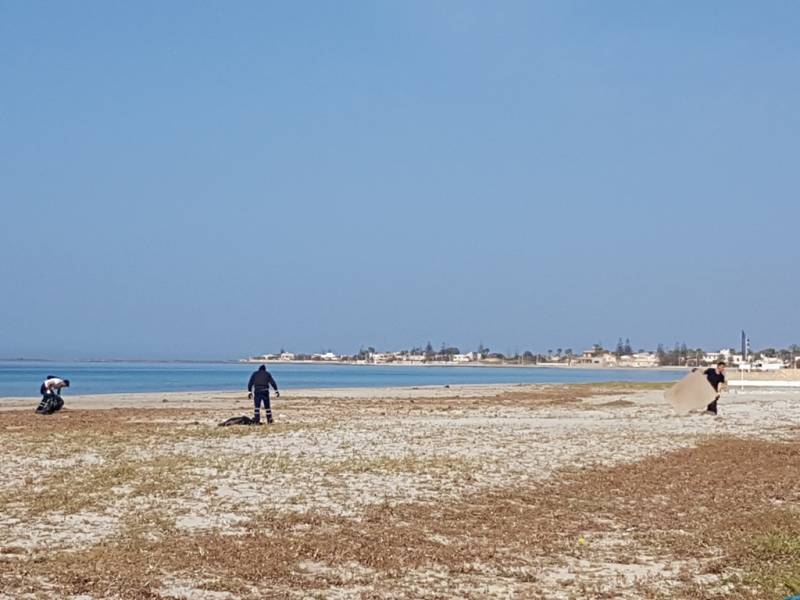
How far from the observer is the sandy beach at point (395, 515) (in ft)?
30.6

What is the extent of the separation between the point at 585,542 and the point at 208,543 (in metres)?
4.06

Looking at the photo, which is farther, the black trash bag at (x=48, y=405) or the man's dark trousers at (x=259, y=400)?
the black trash bag at (x=48, y=405)

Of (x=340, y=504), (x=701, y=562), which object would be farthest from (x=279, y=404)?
(x=701, y=562)

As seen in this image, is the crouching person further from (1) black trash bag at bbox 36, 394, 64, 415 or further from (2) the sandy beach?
(2) the sandy beach

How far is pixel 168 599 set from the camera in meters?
8.46

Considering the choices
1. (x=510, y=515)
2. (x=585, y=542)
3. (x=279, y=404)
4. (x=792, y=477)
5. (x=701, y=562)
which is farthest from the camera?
(x=279, y=404)

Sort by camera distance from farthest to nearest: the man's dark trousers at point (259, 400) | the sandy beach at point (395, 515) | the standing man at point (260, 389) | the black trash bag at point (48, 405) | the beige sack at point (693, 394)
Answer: the black trash bag at point (48, 405) < the beige sack at point (693, 394) < the standing man at point (260, 389) < the man's dark trousers at point (259, 400) < the sandy beach at point (395, 515)

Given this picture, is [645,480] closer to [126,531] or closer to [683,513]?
[683,513]

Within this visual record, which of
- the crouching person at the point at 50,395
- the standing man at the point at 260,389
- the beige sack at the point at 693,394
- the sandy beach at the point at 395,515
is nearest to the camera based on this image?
the sandy beach at the point at 395,515

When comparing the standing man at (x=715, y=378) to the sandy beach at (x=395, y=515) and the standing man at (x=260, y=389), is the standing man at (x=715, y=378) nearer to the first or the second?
the sandy beach at (x=395, y=515)

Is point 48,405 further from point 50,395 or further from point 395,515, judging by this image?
point 395,515

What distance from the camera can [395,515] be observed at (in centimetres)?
1286

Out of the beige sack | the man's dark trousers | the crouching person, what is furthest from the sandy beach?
the crouching person

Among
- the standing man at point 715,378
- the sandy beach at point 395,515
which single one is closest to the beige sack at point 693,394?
the standing man at point 715,378
